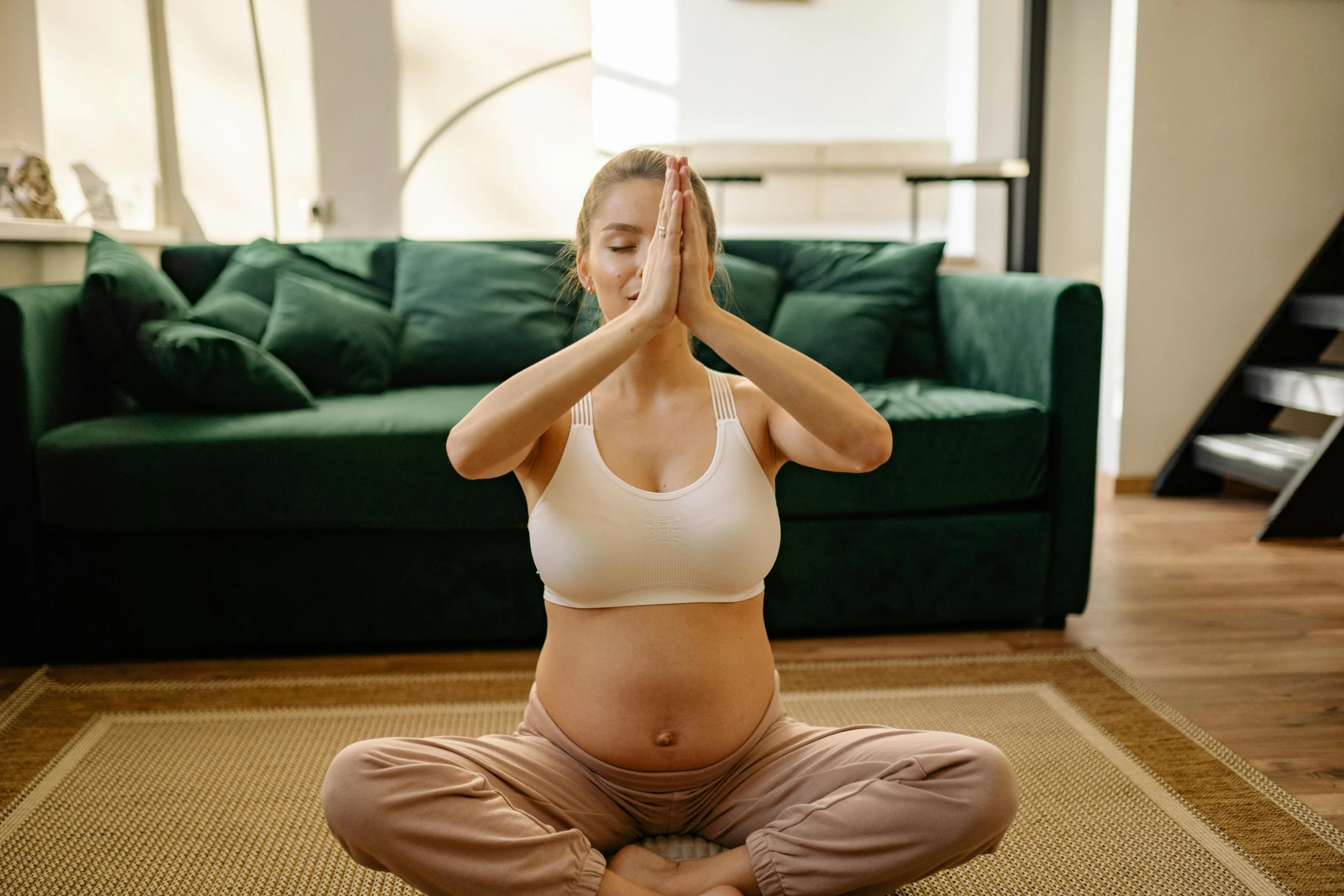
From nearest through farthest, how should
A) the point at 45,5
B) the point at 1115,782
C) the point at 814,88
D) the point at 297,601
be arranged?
the point at 1115,782 → the point at 297,601 → the point at 45,5 → the point at 814,88

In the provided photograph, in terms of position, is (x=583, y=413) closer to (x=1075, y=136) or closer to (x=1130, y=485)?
(x=1130, y=485)

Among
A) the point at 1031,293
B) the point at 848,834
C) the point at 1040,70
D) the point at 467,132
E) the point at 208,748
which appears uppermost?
the point at 1040,70

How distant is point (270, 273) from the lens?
113 inches

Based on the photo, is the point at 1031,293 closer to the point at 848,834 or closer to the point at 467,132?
the point at 848,834

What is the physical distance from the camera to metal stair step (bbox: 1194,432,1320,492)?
3.34m

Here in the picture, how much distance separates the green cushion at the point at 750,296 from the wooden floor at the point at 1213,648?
850 millimetres

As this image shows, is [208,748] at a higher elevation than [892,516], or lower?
lower

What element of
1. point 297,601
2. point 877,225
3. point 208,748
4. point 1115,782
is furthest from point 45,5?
point 1115,782

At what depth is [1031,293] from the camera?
2.45m

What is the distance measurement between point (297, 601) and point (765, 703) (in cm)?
135

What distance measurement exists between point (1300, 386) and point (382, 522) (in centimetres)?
297

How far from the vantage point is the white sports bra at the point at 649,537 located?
1.18 m

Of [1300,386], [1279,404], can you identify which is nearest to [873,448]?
[1300,386]

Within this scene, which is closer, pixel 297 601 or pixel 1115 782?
pixel 1115 782
